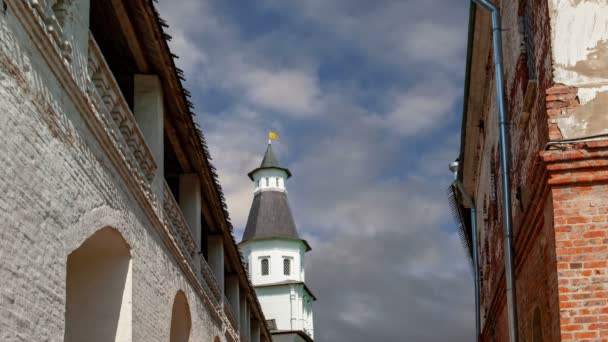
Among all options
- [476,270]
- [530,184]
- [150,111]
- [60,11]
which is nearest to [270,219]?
[476,270]

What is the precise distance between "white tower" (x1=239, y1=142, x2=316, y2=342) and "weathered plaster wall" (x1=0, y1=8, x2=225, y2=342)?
204 feet

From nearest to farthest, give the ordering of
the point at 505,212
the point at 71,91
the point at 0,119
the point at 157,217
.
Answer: the point at 0,119
the point at 71,91
the point at 505,212
the point at 157,217

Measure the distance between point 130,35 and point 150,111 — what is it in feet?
5.73

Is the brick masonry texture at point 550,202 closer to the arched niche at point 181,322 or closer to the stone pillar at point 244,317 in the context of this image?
the arched niche at point 181,322

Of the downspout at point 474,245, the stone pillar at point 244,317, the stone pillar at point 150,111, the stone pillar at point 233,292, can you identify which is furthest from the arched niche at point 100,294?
the stone pillar at point 244,317

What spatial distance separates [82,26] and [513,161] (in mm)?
6242

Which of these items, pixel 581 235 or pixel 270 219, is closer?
pixel 581 235

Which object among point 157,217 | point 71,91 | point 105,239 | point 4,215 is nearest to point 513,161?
point 157,217

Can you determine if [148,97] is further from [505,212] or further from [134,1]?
[505,212]

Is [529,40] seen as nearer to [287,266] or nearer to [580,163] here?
[580,163]

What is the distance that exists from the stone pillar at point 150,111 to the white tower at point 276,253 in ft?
→ 191

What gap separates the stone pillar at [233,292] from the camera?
2436 cm

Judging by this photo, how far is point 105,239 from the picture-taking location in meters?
10.6

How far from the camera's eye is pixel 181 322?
1572 centimetres
